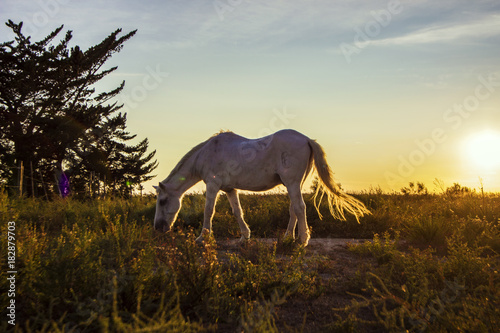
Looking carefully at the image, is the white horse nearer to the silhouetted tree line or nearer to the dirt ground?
the dirt ground

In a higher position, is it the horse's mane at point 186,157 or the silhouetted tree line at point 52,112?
the silhouetted tree line at point 52,112

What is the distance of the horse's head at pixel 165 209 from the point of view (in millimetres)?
8758

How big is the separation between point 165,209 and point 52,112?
19.2 metres

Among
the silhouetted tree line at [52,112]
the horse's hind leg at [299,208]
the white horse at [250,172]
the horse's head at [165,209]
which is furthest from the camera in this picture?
the silhouetted tree line at [52,112]

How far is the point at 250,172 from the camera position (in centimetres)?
827

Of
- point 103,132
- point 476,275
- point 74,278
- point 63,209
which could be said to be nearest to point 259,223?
point 63,209

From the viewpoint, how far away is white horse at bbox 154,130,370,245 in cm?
802

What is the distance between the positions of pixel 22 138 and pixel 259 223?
1859cm

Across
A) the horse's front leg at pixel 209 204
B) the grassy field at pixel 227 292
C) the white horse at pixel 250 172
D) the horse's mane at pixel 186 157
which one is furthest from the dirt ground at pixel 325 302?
the horse's mane at pixel 186 157

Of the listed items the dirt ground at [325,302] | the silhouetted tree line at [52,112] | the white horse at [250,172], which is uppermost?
the silhouetted tree line at [52,112]

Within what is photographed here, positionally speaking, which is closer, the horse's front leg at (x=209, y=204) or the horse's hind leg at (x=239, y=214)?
the horse's front leg at (x=209, y=204)

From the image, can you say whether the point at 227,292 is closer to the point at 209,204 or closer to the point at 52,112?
the point at 209,204

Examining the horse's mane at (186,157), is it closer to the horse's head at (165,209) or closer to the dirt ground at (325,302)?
the horse's head at (165,209)

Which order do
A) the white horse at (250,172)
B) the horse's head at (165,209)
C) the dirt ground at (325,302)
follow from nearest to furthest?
the dirt ground at (325,302)
the white horse at (250,172)
the horse's head at (165,209)
